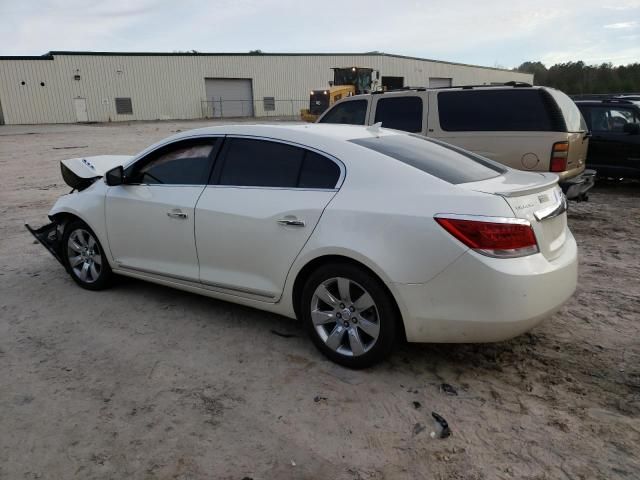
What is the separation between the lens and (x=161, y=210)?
4348mm

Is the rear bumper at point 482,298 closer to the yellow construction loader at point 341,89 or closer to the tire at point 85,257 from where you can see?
the tire at point 85,257

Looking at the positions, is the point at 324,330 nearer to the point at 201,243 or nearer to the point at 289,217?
the point at 289,217

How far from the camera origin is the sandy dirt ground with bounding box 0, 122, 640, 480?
265 centimetres

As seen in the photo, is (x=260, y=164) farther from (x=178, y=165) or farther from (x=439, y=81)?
(x=439, y=81)

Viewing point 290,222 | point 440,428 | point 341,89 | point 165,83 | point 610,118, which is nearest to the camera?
point 440,428

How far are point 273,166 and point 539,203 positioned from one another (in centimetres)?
184

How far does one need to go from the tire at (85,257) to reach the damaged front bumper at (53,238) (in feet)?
0.47

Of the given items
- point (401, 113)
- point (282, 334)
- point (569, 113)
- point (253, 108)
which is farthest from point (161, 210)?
point (253, 108)

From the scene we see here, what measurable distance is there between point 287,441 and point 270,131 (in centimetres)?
226

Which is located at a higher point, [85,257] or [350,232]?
[350,232]

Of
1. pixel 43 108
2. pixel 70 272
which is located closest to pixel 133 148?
pixel 70 272

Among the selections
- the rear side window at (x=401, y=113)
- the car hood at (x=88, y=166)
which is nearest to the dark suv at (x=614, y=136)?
the rear side window at (x=401, y=113)

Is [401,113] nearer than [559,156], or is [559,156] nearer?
[559,156]

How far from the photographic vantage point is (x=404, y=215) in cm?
318
